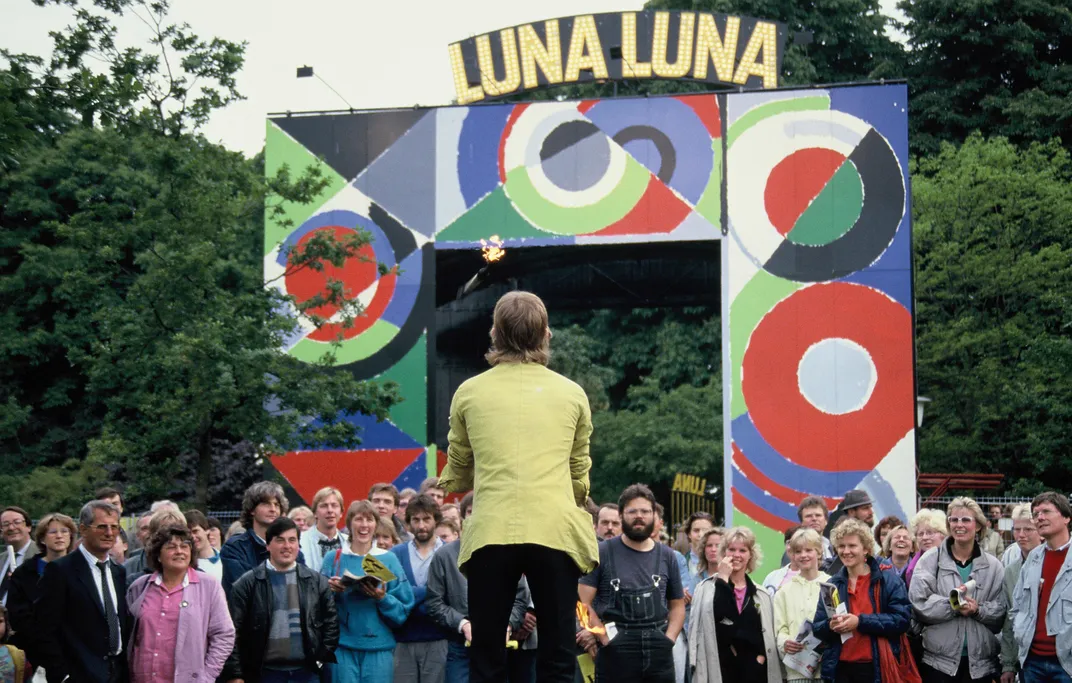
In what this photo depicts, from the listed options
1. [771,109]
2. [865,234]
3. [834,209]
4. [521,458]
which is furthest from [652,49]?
[521,458]

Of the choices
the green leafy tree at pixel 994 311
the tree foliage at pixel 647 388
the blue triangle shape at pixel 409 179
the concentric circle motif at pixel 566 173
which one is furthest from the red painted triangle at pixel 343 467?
the green leafy tree at pixel 994 311

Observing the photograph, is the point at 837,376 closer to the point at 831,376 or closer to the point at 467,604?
the point at 831,376

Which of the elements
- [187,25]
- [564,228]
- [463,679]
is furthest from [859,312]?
[463,679]

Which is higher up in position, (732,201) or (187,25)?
(187,25)

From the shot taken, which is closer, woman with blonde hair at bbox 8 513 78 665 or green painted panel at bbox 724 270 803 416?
woman with blonde hair at bbox 8 513 78 665

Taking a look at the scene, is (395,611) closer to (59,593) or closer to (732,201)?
(59,593)

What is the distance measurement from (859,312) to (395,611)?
14.1 meters

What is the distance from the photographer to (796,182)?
75.7 ft

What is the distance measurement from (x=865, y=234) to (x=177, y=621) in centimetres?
1619

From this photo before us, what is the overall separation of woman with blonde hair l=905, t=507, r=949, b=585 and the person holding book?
2.75 feet

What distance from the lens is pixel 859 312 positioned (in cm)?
2259

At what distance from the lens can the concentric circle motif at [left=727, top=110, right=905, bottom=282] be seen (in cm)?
2278

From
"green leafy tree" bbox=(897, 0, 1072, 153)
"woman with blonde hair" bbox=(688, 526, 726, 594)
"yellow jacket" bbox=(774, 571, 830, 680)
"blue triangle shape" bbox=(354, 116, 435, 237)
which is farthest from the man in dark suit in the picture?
"green leafy tree" bbox=(897, 0, 1072, 153)

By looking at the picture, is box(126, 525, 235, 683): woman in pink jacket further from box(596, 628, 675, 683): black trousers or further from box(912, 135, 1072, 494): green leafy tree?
box(912, 135, 1072, 494): green leafy tree
